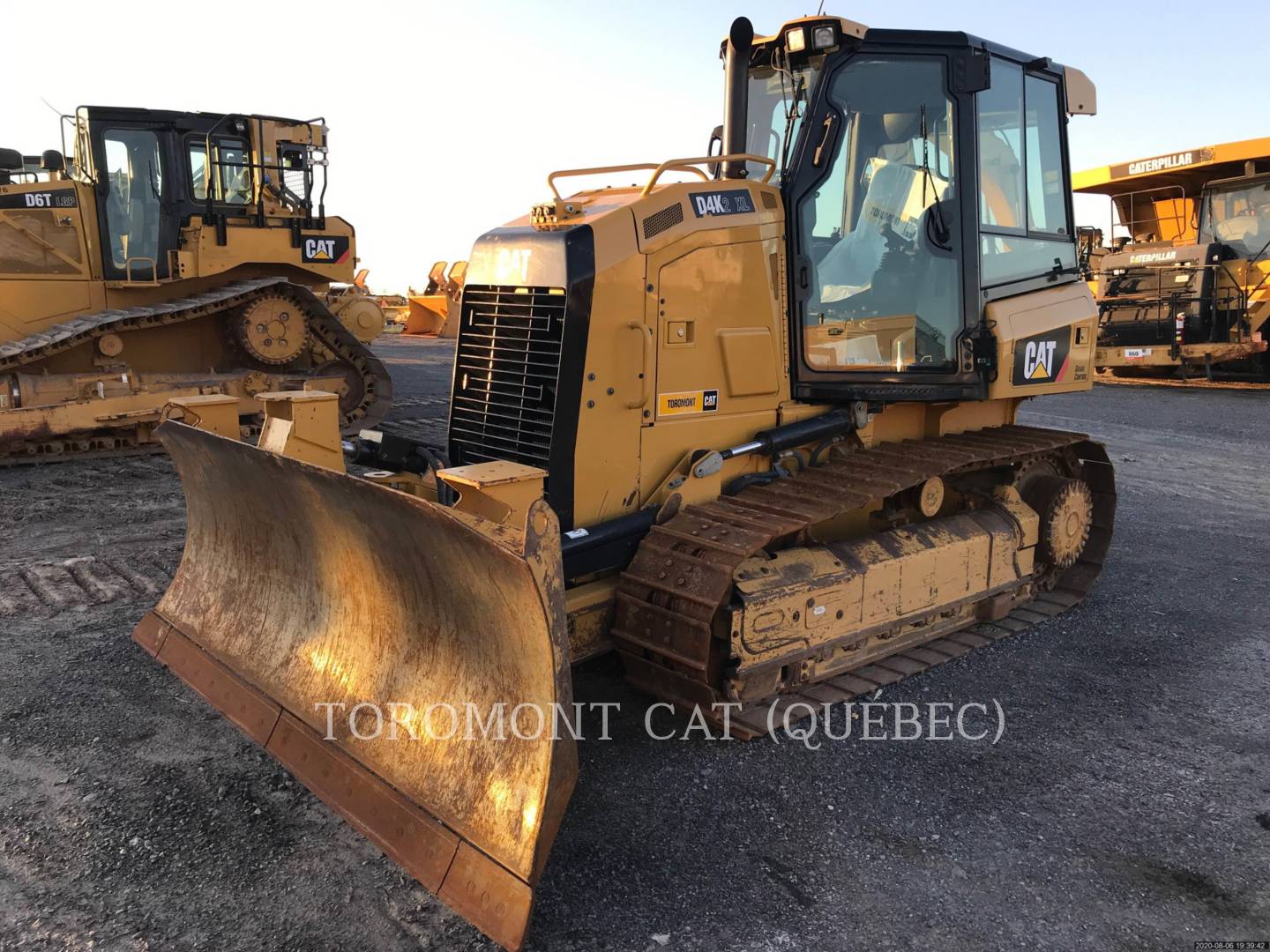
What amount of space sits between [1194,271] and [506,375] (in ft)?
52.2

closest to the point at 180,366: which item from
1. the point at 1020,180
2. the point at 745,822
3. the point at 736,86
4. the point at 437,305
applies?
the point at 736,86

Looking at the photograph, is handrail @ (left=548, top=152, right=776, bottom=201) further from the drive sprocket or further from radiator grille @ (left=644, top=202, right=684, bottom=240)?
the drive sprocket

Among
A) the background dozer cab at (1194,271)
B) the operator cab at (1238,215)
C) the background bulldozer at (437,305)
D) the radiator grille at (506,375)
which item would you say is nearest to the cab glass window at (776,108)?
the radiator grille at (506,375)

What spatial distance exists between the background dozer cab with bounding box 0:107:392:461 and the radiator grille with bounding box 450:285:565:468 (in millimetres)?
6348

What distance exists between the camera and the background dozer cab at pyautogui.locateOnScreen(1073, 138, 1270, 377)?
16.0 meters

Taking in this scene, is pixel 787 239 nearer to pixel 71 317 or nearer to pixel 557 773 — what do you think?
pixel 557 773

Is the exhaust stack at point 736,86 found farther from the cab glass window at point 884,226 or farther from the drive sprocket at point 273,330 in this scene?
the drive sprocket at point 273,330

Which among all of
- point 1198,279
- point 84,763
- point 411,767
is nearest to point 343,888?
point 411,767

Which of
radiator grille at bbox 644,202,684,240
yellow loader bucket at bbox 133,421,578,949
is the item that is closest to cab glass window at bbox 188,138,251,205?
yellow loader bucket at bbox 133,421,578,949

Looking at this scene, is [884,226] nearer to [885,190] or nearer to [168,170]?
[885,190]

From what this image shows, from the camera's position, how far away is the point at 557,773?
9.39 feet

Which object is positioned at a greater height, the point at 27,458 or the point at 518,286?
the point at 518,286

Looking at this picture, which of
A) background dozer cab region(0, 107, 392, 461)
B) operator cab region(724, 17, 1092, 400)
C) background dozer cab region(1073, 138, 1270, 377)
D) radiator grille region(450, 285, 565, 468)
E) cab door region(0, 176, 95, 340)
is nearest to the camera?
radiator grille region(450, 285, 565, 468)

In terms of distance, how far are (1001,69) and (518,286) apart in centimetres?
298
